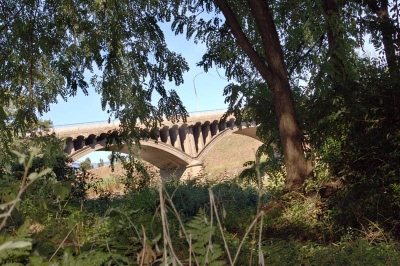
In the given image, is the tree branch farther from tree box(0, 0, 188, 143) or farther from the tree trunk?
tree box(0, 0, 188, 143)

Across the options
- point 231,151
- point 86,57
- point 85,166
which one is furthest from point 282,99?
point 231,151

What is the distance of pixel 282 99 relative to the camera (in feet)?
28.4

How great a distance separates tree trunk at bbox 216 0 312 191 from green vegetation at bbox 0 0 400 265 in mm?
16

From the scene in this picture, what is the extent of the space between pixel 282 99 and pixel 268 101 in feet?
2.72

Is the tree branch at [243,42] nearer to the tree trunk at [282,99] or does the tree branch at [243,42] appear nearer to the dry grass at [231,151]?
the tree trunk at [282,99]

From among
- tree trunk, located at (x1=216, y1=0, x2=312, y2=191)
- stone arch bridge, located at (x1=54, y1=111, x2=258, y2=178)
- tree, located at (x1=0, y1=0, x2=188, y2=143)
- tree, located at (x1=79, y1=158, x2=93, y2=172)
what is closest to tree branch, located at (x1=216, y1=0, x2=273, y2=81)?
tree trunk, located at (x1=216, y1=0, x2=312, y2=191)

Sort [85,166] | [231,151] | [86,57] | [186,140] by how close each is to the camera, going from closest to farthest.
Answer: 1. [86,57]
2. [85,166]
3. [186,140]
4. [231,151]

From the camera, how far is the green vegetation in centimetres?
702

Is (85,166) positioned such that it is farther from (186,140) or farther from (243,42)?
(186,140)

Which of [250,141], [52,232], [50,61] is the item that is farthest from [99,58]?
[250,141]

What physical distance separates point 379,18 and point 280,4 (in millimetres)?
1584

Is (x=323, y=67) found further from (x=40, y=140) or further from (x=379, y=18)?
(x=40, y=140)

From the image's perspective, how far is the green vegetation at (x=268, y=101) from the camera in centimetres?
702

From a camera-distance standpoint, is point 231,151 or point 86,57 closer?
point 86,57
